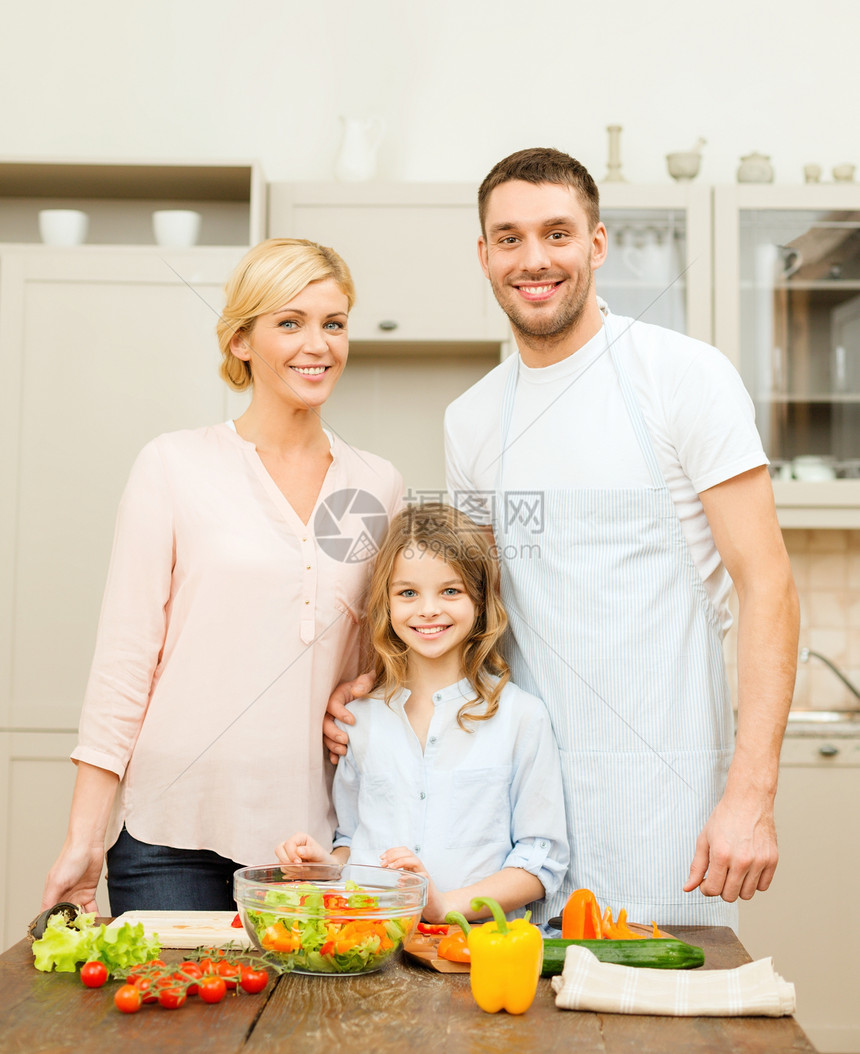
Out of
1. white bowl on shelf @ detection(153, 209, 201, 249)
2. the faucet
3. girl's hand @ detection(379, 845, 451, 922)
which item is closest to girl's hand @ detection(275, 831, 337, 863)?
girl's hand @ detection(379, 845, 451, 922)

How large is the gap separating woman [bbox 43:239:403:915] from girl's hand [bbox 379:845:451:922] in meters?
0.30

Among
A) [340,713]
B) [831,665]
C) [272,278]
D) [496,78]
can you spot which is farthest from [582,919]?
[496,78]

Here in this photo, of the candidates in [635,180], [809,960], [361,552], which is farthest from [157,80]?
[809,960]

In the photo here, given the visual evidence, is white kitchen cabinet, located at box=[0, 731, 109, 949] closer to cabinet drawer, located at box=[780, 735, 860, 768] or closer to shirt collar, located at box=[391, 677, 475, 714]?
shirt collar, located at box=[391, 677, 475, 714]

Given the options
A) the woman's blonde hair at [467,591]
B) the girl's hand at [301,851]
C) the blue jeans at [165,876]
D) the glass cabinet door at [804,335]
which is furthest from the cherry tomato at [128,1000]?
the glass cabinet door at [804,335]

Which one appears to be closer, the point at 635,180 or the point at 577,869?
the point at 577,869

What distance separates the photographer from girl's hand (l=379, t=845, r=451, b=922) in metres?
1.13

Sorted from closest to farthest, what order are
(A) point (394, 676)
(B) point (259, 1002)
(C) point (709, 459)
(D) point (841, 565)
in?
(B) point (259, 1002)
(C) point (709, 459)
(A) point (394, 676)
(D) point (841, 565)

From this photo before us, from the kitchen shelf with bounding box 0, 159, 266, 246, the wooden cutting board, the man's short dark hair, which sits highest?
the kitchen shelf with bounding box 0, 159, 266, 246

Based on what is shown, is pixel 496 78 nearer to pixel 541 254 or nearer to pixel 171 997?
pixel 541 254

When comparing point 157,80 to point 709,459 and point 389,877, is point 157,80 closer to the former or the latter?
point 709,459

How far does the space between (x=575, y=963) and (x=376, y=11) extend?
2.88m

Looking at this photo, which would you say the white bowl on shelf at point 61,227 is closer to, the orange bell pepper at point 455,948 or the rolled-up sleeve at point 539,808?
the rolled-up sleeve at point 539,808

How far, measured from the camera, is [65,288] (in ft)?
8.63
